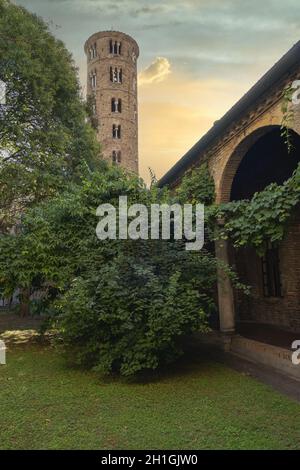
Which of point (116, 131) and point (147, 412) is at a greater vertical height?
point (116, 131)

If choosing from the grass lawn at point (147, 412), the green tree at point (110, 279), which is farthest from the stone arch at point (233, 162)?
the grass lawn at point (147, 412)

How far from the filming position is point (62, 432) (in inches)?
155

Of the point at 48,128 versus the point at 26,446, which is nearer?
the point at 26,446

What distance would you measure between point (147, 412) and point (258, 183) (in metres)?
8.09

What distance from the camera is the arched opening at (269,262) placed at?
8930 mm

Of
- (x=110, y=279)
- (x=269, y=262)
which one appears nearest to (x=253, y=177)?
(x=269, y=262)

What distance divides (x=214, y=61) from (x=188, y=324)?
6.01 m

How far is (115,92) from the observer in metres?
36.8

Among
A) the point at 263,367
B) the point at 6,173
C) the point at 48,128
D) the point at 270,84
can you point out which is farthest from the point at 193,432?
the point at 48,128

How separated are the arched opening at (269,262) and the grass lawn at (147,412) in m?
3.09

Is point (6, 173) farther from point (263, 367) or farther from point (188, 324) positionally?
point (263, 367)

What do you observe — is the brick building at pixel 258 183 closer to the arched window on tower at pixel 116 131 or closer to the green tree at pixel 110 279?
the green tree at pixel 110 279

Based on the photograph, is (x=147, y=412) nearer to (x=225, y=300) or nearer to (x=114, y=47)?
(x=225, y=300)
